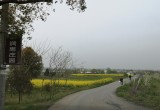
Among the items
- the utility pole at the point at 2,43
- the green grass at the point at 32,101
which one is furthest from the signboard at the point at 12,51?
the green grass at the point at 32,101

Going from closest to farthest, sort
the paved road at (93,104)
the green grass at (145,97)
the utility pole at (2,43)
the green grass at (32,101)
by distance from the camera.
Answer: the utility pole at (2,43) → the green grass at (32,101) → the paved road at (93,104) → the green grass at (145,97)

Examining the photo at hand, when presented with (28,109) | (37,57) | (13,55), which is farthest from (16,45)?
(37,57)

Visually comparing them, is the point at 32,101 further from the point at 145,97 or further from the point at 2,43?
the point at 2,43

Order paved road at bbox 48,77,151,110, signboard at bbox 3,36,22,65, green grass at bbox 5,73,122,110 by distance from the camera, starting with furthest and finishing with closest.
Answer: paved road at bbox 48,77,151,110, green grass at bbox 5,73,122,110, signboard at bbox 3,36,22,65

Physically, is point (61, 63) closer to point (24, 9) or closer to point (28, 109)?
point (28, 109)

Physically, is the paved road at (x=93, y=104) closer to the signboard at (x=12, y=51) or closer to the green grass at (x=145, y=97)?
the green grass at (x=145, y=97)

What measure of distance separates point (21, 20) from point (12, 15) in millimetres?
759

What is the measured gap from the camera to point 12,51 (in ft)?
41.2

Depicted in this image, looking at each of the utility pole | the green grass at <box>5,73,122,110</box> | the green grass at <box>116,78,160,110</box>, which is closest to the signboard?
the utility pole

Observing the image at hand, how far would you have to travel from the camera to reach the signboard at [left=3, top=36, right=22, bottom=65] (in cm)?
1246

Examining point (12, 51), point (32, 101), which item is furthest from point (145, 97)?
point (12, 51)

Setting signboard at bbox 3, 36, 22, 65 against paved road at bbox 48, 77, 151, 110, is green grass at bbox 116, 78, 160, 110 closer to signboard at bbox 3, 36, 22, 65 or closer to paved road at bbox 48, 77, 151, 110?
paved road at bbox 48, 77, 151, 110

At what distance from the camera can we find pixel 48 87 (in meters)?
47.6

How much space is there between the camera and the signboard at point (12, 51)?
12461 mm
